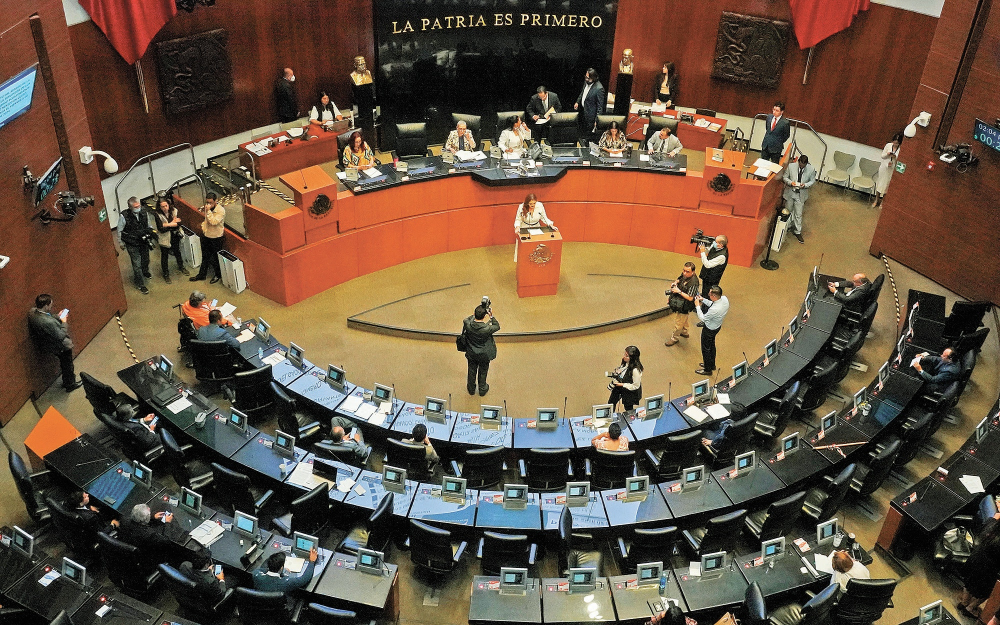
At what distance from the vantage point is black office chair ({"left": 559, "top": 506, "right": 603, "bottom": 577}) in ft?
28.7

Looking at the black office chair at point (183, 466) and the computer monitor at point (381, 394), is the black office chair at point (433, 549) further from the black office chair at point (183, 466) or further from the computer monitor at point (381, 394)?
the black office chair at point (183, 466)

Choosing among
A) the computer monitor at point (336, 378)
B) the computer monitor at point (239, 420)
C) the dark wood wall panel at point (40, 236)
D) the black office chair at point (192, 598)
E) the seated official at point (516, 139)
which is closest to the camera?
the black office chair at point (192, 598)

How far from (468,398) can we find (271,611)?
4.62 m

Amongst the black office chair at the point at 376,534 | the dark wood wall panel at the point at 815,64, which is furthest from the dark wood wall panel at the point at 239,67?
the black office chair at the point at 376,534

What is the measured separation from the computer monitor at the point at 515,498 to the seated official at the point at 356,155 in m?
7.25

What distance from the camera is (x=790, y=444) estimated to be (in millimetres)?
9977

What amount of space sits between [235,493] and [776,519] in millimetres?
5755

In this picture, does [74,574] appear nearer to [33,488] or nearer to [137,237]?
[33,488]

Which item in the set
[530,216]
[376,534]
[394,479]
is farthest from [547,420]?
[530,216]

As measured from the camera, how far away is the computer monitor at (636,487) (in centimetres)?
934

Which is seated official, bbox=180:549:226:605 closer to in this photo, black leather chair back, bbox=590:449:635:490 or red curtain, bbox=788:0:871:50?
black leather chair back, bbox=590:449:635:490

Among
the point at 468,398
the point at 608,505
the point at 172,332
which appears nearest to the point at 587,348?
the point at 468,398

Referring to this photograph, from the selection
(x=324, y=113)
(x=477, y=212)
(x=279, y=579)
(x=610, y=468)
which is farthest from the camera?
(x=324, y=113)

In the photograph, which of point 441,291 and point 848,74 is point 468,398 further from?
point 848,74
